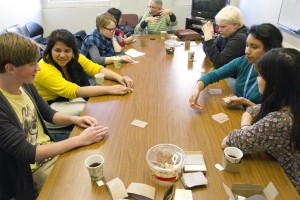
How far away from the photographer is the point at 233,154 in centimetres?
114

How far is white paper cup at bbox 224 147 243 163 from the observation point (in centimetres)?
109

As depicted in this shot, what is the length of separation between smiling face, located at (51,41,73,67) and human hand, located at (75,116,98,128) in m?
0.67

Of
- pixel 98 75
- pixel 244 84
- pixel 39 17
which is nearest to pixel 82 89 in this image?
pixel 98 75

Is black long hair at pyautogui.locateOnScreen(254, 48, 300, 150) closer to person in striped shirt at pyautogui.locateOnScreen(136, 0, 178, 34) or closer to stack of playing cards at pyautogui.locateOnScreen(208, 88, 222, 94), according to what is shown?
stack of playing cards at pyautogui.locateOnScreen(208, 88, 222, 94)

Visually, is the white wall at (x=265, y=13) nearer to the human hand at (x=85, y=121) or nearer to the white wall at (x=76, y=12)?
the white wall at (x=76, y=12)

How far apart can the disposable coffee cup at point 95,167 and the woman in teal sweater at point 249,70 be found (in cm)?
78

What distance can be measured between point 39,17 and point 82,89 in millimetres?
4341

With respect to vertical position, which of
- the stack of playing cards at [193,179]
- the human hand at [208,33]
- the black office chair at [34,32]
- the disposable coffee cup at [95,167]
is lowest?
the black office chair at [34,32]

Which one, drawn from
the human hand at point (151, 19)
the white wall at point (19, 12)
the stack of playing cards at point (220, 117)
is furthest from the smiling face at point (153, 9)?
the stack of playing cards at point (220, 117)

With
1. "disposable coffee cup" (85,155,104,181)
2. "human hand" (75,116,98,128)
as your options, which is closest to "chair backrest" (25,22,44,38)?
"human hand" (75,116,98,128)

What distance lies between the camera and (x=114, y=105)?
1.70 m

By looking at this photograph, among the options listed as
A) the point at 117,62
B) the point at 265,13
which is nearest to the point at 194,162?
the point at 117,62

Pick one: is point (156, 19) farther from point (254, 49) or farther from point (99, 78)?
point (254, 49)

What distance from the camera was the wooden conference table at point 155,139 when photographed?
40.8 inches
